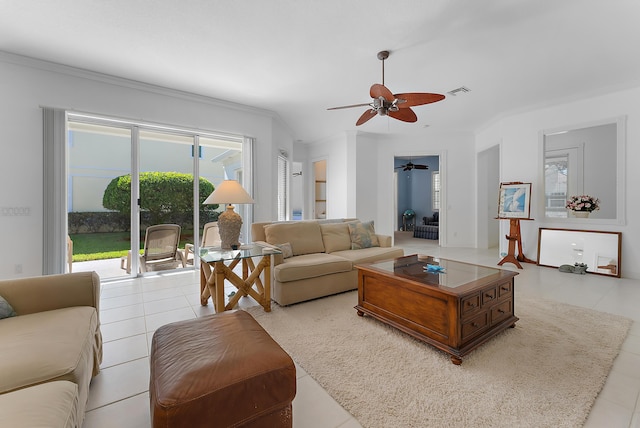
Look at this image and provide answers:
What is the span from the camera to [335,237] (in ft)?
12.7

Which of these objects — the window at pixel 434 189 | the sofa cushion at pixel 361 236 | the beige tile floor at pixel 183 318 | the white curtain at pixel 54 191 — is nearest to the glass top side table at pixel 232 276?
the beige tile floor at pixel 183 318

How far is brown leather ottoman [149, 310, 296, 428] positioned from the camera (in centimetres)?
101

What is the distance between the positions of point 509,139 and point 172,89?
5975 mm

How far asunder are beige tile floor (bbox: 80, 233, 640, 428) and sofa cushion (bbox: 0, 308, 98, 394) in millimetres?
303

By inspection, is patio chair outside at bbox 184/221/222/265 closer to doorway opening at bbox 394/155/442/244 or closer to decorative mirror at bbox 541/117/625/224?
decorative mirror at bbox 541/117/625/224

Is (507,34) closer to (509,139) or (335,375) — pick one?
(509,139)

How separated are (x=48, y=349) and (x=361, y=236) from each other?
3.26 metres

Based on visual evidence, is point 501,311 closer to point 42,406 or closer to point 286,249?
point 286,249

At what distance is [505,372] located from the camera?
1.77 metres

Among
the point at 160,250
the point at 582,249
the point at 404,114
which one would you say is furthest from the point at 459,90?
the point at 160,250

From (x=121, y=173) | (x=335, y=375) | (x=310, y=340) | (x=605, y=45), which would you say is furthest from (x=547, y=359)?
(x=121, y=173)

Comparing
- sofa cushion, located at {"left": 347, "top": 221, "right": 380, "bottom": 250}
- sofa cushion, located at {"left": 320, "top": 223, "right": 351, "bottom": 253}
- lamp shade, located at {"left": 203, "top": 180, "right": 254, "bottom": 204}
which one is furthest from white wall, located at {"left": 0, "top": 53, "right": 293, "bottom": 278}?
sofa cushion, located at {"left": 347, "top": 221, "right": 380, "bottom": 250}

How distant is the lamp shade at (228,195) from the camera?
284 cm

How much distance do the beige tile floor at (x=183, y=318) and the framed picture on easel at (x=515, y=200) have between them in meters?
0.95
